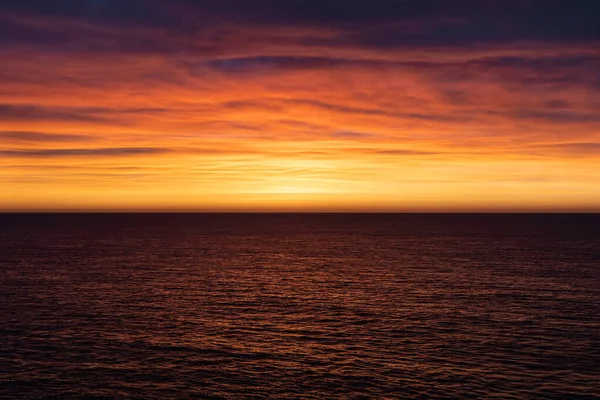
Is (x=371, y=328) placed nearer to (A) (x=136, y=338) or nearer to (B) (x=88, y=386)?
(A) (x=136, y=338)

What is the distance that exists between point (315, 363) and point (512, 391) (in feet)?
54.0

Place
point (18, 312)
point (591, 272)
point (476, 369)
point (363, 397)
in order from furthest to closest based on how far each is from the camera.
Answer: point (591, 272) → point (18, 312) → point (476, 369) → point (363, 397)

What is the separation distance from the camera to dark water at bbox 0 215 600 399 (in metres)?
44.0

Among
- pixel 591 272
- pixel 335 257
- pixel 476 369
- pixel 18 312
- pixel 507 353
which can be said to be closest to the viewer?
pixel 476 369

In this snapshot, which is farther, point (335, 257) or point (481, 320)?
point (335, 257)

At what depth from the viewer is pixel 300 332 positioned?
60750 mm

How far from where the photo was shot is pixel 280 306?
7538 centimetres

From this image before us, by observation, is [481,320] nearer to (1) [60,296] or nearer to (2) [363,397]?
(2) [363,397]

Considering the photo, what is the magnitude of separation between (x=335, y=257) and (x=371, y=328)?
83.6 metres

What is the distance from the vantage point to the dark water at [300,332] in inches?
1732

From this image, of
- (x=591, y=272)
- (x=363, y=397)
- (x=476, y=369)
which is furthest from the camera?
(x=591, y=272)

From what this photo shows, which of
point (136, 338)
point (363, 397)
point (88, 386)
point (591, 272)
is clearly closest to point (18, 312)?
point (136, 338)

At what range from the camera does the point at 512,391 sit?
138 ft

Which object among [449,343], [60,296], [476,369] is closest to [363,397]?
[476,369]
